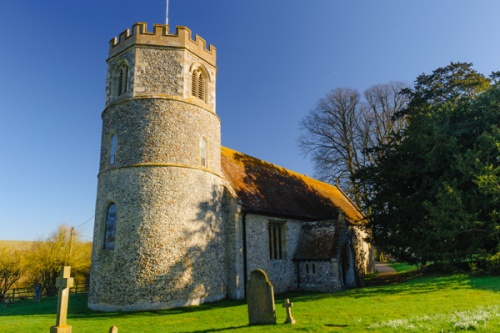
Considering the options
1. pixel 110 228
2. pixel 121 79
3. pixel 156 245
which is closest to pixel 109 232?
pixel 110 228

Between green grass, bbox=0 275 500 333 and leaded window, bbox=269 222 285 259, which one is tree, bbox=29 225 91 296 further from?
leaded window, bbox=269 222 285 259

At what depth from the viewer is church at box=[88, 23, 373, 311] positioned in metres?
13.9

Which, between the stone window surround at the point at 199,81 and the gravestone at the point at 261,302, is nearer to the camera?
the gravestone at the point at 261,302

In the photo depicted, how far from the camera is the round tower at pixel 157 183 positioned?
45.3 ft

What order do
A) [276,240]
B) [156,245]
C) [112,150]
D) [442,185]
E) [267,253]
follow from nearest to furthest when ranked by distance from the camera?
[156,245] < [112,150] < [442,185] < [267,253] < [276,240]

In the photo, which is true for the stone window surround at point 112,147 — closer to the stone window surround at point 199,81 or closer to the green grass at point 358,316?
the stone window surround at point 199,81

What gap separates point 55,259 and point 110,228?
18163 mm

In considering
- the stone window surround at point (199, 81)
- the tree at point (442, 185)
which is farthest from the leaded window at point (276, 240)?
the stone window surround at point (199, 81)

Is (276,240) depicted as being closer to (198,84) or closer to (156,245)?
(156,245)

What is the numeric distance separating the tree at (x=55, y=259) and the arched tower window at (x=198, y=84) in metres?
19.9

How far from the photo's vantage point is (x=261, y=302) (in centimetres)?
934

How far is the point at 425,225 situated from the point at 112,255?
51.5 ft

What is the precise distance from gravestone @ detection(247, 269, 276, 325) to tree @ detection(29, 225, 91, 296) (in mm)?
24661

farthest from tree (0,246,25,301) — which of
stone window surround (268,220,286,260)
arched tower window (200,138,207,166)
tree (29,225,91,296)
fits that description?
stone window surround (268,220,286,260)
